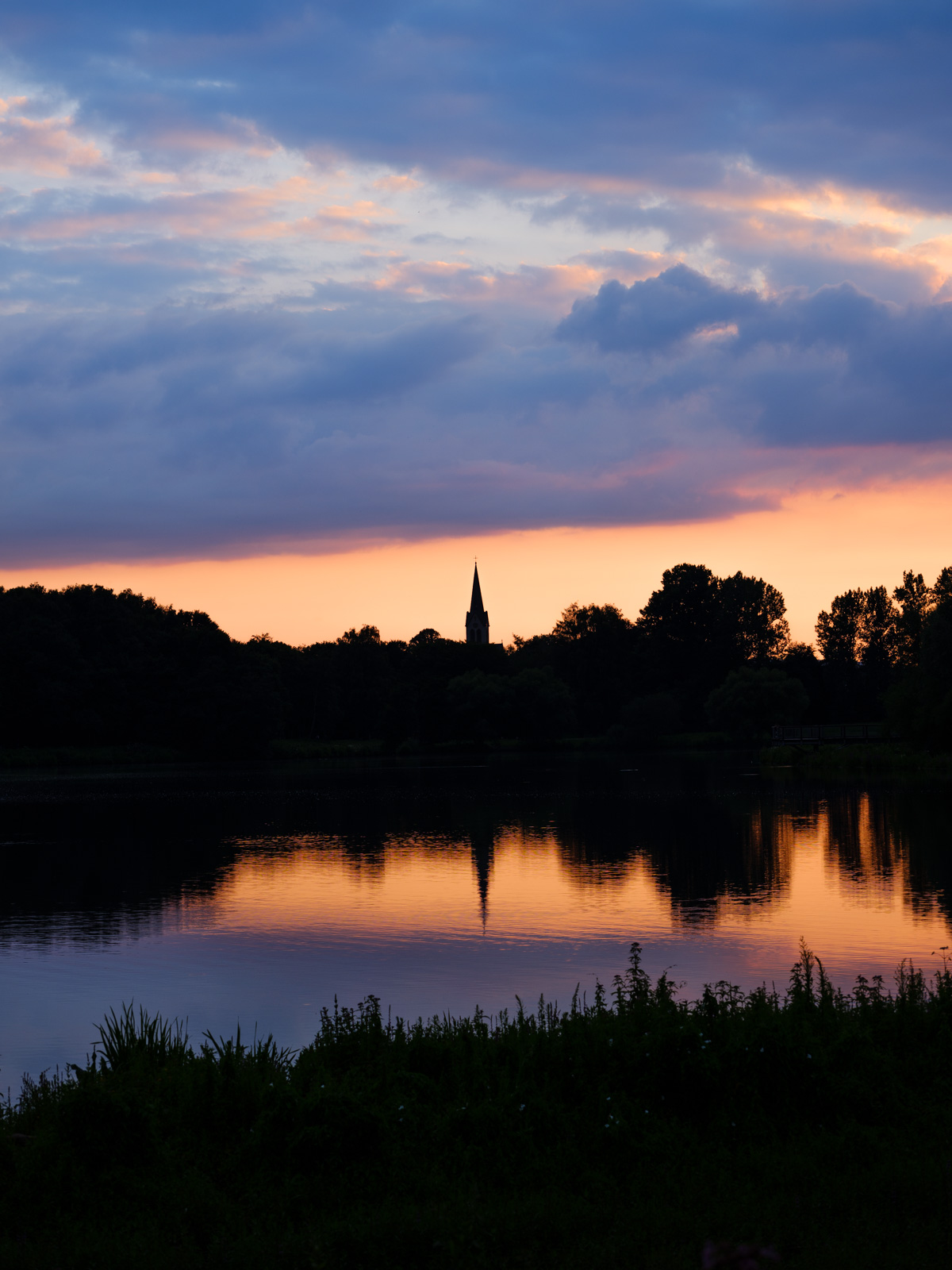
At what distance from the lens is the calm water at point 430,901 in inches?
703

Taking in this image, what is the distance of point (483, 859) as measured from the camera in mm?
34875

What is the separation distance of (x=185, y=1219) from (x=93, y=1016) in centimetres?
936

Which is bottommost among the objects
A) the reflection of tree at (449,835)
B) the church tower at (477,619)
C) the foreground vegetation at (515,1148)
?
the reflection of tree at (449,835)

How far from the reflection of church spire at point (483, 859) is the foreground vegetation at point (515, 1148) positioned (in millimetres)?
13006

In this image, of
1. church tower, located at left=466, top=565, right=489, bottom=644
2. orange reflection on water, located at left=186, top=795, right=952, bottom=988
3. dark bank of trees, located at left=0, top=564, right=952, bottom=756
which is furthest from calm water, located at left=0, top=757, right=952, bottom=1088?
church tower, located at left=466, top=565, right=489, bottom=644

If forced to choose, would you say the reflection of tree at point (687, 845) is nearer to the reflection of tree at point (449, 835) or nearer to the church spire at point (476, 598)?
the reflection of tree at point (449, 835)

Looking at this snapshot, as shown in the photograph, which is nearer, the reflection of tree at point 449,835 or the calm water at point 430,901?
the calm water at point 430,901

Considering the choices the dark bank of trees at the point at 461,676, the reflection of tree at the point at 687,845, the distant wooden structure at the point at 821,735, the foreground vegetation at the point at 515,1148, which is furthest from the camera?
the dark bank of trees at the point at 461,676

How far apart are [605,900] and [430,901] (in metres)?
3.98

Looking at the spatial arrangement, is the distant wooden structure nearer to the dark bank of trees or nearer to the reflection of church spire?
the dark bank of trees

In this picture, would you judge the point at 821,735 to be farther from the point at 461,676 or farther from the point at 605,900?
the point at 605,900

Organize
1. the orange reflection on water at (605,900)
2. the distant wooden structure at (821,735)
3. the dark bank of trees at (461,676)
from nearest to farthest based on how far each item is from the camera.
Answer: the orange reflection on water at (605,900), the distant wooden structure at (821,735), the dark bank of trees at (461,676)

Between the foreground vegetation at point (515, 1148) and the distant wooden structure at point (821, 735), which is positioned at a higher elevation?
the foreground vegetation at point (515, 1148)

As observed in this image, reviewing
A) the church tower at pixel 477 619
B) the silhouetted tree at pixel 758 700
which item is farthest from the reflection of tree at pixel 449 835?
the church tower at pixel 477 619
